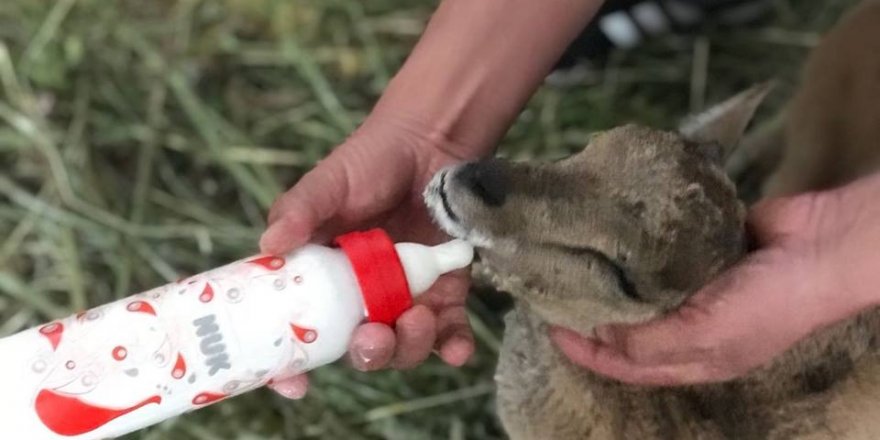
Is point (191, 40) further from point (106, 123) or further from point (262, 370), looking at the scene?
point (262, 370)

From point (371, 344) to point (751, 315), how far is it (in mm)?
414

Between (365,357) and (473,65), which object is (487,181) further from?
(473,65)

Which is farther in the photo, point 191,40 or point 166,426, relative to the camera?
point 191,40

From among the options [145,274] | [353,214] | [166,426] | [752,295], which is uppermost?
[353,214]

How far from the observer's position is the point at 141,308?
3.37 feet

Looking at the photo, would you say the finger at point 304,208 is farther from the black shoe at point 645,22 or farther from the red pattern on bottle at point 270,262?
the black shoe at point 645,22

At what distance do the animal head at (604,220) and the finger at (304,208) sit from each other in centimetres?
14

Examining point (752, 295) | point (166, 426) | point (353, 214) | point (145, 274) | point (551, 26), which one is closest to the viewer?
point (752, 295)

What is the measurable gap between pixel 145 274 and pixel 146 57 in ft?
1.40

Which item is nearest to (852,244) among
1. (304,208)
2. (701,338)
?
(701,338)

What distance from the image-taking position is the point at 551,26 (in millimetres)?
1482

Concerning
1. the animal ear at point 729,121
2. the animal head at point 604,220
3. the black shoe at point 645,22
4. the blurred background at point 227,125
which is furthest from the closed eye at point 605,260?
the black shoe at point 645,22

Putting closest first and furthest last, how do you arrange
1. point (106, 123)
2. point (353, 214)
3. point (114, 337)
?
point (114, 337) < point (353, 214) < point (106, 123)

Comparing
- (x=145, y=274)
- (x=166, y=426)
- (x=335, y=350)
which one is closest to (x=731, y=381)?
(x=335, y=350)
